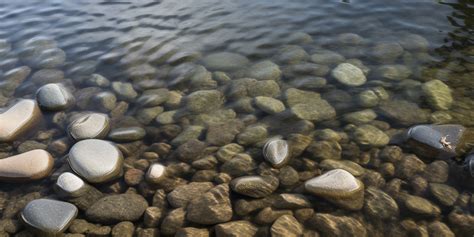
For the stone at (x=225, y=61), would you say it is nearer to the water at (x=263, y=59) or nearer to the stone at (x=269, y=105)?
the water at (x=263, y=59)

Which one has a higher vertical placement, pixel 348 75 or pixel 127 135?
pixel 348 75

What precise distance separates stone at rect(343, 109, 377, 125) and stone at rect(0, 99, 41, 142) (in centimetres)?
395

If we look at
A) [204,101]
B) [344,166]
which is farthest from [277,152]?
[204,101]

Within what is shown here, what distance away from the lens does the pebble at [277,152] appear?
13.3 ft

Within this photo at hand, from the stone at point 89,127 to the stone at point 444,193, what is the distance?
3668mm

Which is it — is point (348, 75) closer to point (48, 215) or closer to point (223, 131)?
point (223, 131)

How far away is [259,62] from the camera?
19.0 feet

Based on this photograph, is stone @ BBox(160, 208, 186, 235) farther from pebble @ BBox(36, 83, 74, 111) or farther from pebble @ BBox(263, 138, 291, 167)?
pebble @ BBox(36, 83, 74, 111)

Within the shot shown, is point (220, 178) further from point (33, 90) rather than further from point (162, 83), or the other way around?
point (33, 90)

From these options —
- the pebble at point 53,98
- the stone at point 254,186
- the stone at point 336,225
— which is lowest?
the stone at point 336,225

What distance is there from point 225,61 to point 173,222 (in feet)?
9.75

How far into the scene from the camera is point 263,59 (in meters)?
5.87

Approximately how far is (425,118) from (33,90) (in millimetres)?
5338

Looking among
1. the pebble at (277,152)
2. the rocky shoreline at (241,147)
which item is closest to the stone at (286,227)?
the rocky shoreline at (241,147)
